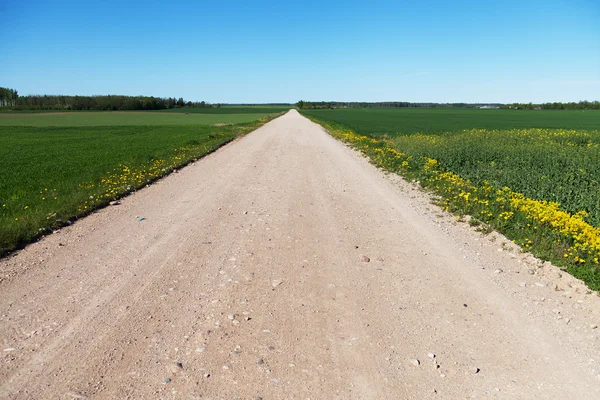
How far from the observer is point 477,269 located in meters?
6.78

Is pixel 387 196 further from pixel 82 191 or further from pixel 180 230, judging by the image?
pixel 82 191

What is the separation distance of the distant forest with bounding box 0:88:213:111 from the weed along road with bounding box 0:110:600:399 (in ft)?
467

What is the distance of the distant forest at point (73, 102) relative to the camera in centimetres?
13338

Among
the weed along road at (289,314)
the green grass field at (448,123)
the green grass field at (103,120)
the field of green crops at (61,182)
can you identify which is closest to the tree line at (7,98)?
the green grass field at (103,120)

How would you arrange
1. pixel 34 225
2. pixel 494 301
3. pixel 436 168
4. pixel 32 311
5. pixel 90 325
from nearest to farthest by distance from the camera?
1. pixel 90 325
2. pixel 32 311
3. pixel 494 301
4. pixel 34 225
5. pixel 436 168

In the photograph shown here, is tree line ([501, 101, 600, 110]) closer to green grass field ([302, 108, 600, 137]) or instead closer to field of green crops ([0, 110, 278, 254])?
green grass field ([302, 108, 600, 137])

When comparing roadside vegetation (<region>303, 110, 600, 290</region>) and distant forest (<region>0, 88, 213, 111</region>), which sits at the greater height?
distant forest (<region>0, 88, 213, 111</region>)

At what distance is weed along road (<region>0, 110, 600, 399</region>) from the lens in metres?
3.92

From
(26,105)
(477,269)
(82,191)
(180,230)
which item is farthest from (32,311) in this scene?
(26,105)

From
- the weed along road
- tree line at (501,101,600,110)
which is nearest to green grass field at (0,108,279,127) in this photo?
the weed along road

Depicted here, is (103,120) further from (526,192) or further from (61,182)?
(526,192)

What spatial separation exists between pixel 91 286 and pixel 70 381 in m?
2.26

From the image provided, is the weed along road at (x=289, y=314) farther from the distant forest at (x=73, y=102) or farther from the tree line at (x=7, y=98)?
the tree line at (x=7, y=98)

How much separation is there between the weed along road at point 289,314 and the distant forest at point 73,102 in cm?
14236
